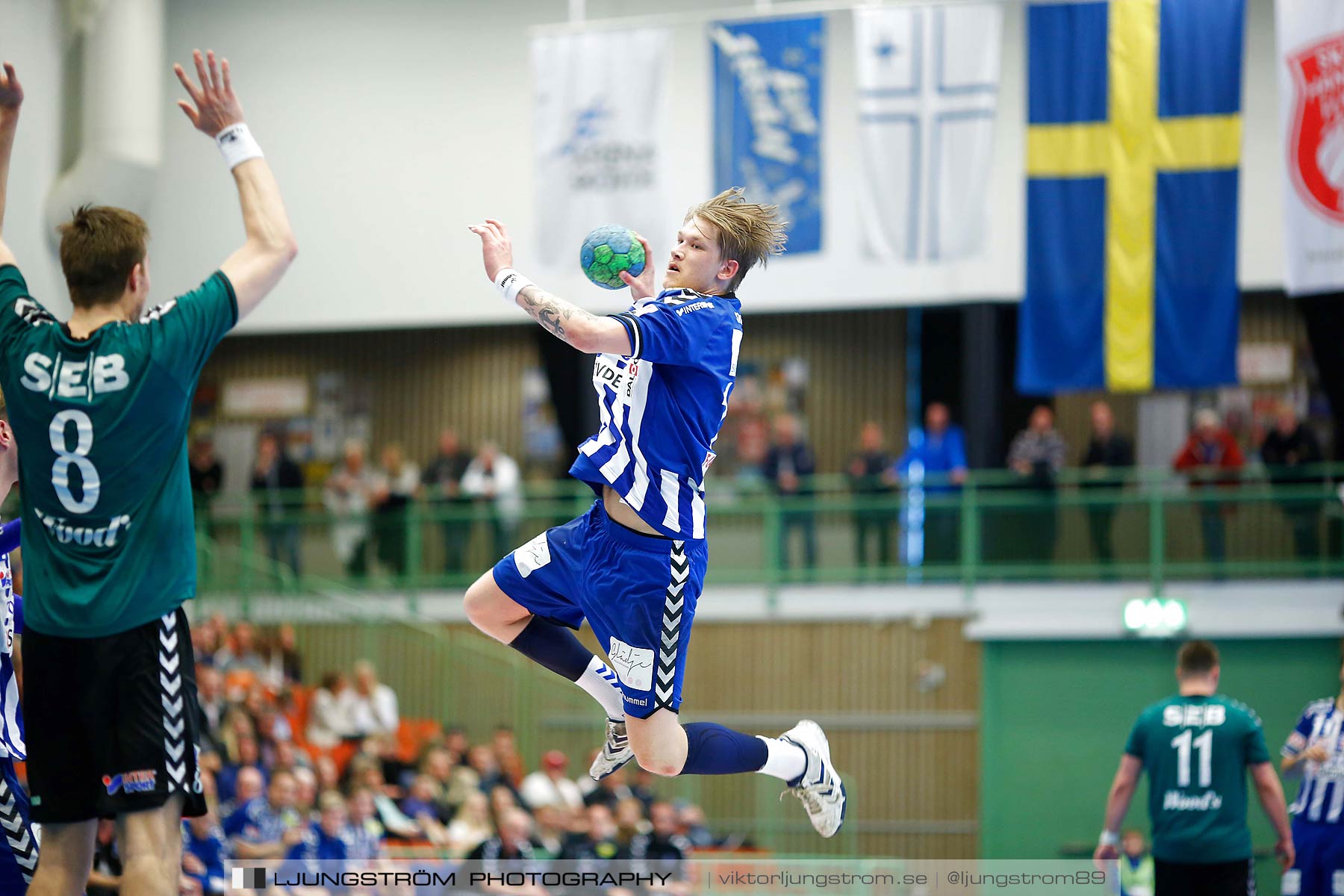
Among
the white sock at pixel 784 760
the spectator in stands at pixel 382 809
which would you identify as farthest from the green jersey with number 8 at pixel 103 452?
the spectator in stands at pixel 382 809

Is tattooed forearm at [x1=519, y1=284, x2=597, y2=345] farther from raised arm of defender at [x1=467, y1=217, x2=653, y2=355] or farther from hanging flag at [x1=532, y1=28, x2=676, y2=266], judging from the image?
hanging flag at [x1=532, y1=28, x2=676, y2=266]

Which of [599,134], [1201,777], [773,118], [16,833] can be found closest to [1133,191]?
[773,118]

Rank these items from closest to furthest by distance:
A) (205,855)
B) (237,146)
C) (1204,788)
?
(237,146) < (1204,788) < (205,855)

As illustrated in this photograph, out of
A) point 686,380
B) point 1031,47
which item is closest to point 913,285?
point 1031,47

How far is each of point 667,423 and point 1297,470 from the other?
14.1m

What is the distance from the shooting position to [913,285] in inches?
811

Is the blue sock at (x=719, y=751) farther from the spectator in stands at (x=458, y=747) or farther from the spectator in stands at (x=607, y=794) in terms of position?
the spectator in stands at (x=458, y=747)

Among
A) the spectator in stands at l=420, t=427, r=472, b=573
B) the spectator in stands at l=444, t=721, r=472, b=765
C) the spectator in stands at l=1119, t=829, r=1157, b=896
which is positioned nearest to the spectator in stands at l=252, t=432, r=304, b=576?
the spectator in stands at l=420, t=427, r=472, b=573

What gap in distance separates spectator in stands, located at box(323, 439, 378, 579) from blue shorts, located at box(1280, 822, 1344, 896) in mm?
12586

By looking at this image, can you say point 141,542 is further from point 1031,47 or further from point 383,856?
point 1031,47

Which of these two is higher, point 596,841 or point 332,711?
point 332,711

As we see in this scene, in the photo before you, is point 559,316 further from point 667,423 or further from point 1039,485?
point 1039,485

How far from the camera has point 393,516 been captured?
19.5 meters

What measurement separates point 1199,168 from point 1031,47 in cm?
207
